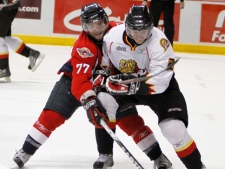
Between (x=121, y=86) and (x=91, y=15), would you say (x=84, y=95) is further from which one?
(x=91, y=15)

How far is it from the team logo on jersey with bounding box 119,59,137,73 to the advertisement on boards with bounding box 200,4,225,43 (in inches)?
187

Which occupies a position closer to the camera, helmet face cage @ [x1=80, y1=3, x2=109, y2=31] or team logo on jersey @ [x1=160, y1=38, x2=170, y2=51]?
team logo on jersey @ [x1=160, y1=38, x2=170, y2=51]

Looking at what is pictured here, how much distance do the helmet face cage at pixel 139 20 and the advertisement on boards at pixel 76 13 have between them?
15.3ft

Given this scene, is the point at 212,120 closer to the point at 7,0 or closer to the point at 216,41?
the point at 7,0

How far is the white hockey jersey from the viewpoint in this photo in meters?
3.00

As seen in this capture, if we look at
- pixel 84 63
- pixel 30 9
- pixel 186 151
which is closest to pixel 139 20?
pixel 84 63

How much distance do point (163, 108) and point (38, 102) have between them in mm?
2062

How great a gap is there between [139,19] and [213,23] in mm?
4908

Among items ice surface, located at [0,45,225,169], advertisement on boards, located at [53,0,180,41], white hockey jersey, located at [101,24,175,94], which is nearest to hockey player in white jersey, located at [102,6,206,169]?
white hockey jersey, located at [101,24,175,94]

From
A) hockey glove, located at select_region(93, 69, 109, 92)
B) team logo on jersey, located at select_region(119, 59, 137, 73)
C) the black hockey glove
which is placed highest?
team logo on jersey, located at select_region(119, 59, 137, 73)

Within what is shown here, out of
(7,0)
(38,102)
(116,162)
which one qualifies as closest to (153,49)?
(116,162)

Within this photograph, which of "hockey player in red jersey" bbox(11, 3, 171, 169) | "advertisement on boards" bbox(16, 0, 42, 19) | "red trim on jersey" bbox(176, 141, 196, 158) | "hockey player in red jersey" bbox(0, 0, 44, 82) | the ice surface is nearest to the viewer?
"red trim on jersey" bbox(176, 141, 196, 158)

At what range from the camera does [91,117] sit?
3057 millimetres

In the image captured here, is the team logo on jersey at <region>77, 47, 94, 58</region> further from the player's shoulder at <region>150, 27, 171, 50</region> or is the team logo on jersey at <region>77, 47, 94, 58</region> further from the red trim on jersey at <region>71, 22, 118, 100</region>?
the player's shoulder at <region>150, 27, 171, 50</region>
